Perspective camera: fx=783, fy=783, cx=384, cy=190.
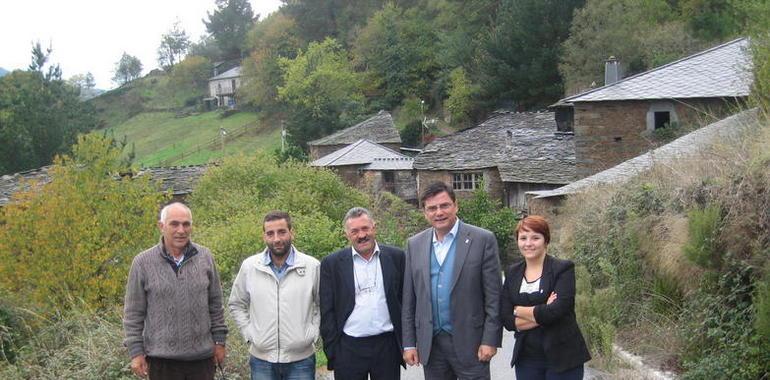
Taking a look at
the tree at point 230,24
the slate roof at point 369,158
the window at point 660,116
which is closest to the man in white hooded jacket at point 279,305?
the window at point 660,116

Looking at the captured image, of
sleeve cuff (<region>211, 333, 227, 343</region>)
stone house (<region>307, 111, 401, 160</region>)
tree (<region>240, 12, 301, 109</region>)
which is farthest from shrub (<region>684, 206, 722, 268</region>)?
tree (<region>240, 12, 301, 109</region>)

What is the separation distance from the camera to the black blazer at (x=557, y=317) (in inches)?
197

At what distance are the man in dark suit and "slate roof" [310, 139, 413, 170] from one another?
30732mm

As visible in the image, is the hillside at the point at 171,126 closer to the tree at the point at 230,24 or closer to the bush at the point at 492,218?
the tree at the point at 230,24

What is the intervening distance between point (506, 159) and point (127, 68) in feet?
306

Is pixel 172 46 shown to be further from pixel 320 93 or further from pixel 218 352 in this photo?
pixel 218 352

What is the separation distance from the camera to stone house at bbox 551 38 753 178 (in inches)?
788

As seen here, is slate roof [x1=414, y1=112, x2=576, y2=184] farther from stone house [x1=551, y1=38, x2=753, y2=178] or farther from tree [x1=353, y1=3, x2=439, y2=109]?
tree [x1=353, y1=3, x2=439, y2=109]

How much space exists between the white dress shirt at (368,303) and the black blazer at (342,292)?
0.03 meters

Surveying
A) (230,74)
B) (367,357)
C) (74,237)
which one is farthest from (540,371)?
(230,74)

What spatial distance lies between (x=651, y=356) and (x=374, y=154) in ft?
101

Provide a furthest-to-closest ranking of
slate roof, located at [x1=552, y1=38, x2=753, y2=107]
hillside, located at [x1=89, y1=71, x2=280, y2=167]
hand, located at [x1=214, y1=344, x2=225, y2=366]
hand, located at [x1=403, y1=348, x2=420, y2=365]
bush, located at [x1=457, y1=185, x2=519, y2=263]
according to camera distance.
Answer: hillside, located at [x1=89, y1=71, x2=280, y2=167], bush, located at [x1=457, y1=185, x2=519, y2=263], slate roof, located at [x1=552, y1=38, x2=753, y2=107], hand, located at [x1=214, y1=344, x2=225, y2=366], hand, located at [x1=403, y1=348, x2=420, y2=365]

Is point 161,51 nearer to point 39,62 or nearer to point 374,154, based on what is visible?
point 39,62

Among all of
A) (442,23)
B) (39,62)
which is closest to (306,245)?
(39,62)
